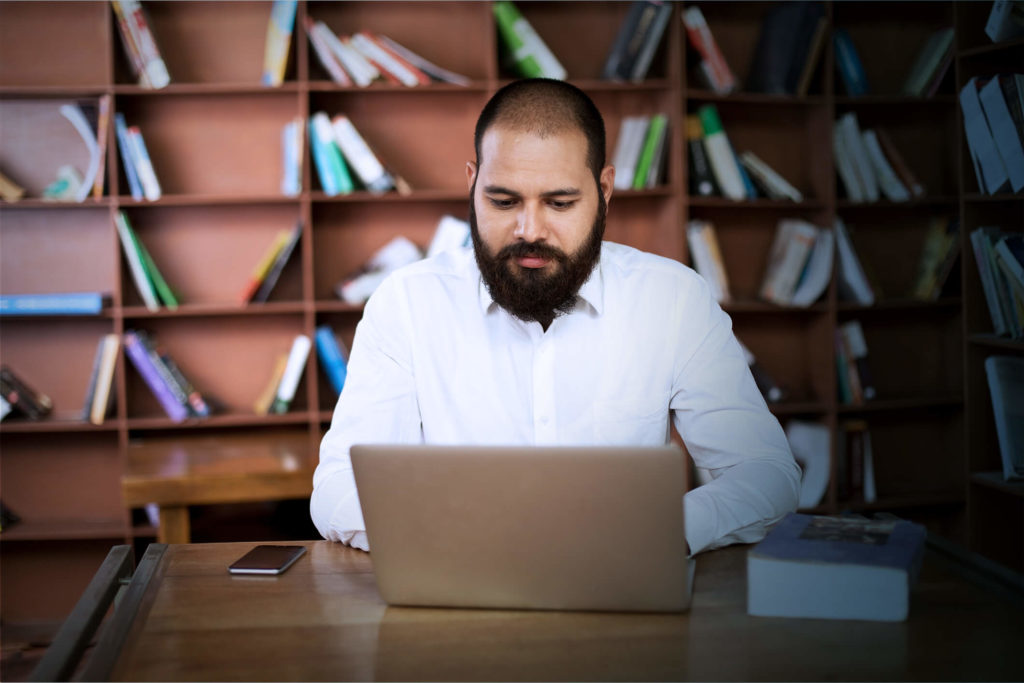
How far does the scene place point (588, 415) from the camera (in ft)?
5.79

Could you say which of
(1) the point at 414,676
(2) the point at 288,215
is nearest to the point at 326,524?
(1) the point at 414,676

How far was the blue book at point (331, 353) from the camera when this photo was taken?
3.24 metres

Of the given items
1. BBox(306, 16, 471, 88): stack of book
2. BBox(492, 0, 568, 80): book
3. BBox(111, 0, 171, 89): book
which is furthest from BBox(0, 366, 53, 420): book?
BBox(492, 0, 568, 80): book

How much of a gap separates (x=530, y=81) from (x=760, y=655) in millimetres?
1143

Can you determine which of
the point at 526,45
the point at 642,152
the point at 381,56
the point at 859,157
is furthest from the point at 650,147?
the point at 381,56

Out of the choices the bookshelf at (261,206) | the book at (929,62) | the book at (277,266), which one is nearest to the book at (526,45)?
the bookshelf at (261,206)

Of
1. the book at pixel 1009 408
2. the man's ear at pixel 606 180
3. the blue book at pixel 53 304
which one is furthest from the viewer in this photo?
the blue book at pixel 53 304

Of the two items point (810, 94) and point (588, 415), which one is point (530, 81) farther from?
point (810, 94)

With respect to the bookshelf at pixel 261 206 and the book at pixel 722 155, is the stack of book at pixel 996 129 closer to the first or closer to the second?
the bookshelf at pixel 261 206

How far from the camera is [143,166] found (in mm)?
3129

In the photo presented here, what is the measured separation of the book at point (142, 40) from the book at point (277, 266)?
0.66 metres

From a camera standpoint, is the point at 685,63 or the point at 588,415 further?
the point at 685,63

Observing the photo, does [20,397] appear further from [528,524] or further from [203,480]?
[528,524]

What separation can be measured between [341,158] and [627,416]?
1.84 m
